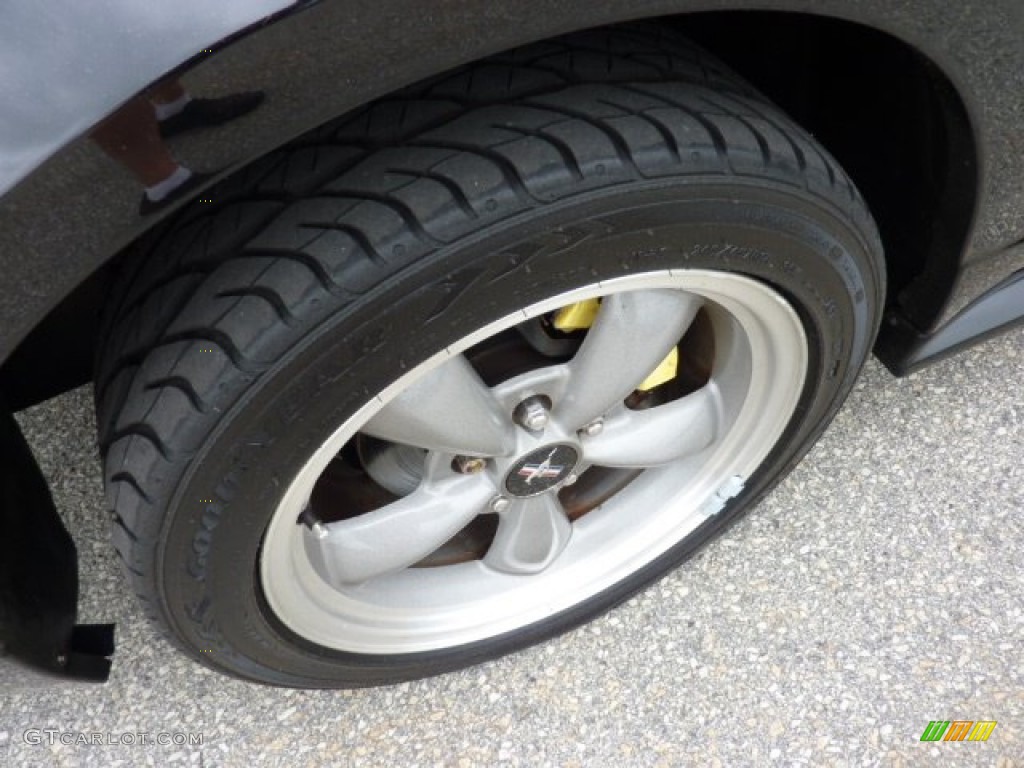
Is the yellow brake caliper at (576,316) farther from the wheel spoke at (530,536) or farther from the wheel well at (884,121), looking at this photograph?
the wheel well at (884,121)

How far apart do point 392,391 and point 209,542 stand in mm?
271

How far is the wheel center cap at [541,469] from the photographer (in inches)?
54.6

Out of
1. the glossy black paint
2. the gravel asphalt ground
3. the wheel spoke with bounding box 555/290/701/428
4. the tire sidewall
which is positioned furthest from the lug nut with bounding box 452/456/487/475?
the glossy black paint

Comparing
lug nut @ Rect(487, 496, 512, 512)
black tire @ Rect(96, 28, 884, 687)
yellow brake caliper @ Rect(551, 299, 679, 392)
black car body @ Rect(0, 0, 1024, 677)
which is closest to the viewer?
black car body @ Rect(0, 0, 1024, 677)

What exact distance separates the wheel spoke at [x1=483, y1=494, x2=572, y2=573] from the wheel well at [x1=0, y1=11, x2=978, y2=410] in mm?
630

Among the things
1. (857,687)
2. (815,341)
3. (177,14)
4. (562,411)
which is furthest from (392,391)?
(857,687)

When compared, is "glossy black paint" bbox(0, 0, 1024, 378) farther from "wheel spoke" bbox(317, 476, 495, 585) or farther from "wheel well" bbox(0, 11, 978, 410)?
"wheel spoke" bbox(317, 476, 495, 585)

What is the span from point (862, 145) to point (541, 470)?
0.65 meters

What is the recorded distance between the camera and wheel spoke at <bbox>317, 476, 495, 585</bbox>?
138cm

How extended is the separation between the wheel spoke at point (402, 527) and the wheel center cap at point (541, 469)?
42 mm

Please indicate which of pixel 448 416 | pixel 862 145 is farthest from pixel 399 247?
pixel 862 145

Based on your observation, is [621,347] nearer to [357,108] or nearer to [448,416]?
[448,416]

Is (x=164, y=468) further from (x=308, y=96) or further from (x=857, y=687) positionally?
(x=857, y=687)

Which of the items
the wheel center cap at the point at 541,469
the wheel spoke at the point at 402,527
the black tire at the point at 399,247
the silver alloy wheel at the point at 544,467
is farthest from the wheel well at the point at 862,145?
the wheel center cap at the point at 541,469
